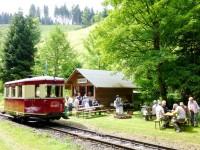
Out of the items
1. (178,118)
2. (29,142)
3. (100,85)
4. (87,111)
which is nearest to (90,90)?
(100,85)

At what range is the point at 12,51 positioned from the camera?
52.9 m

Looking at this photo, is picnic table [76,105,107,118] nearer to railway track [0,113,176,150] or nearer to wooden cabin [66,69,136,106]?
wooden cabin [66,69,136,106]

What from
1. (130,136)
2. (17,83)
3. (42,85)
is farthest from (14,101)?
(130,136)

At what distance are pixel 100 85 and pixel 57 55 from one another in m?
25.1

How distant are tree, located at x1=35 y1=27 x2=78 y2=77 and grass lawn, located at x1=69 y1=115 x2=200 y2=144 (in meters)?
31.0

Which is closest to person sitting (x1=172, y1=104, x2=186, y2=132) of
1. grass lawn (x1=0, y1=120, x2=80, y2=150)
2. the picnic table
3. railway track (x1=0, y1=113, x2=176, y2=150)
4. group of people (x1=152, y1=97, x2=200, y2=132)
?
group of people (x1=152, y1=97, x2=200, y2=132)

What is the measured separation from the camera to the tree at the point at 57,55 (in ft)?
189

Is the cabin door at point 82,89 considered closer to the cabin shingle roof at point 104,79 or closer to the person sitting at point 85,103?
the cabin shingle roof at point 104,79

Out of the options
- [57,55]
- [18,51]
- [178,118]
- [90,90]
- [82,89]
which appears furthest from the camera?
[57,55]

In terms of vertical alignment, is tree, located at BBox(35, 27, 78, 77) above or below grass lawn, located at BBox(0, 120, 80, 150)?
above

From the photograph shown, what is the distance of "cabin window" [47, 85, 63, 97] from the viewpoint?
24422 millimetres

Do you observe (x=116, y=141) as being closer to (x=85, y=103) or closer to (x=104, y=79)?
(x=85, y=103)

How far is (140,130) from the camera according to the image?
21219mm

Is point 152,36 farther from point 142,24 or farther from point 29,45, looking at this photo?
point 29,45
